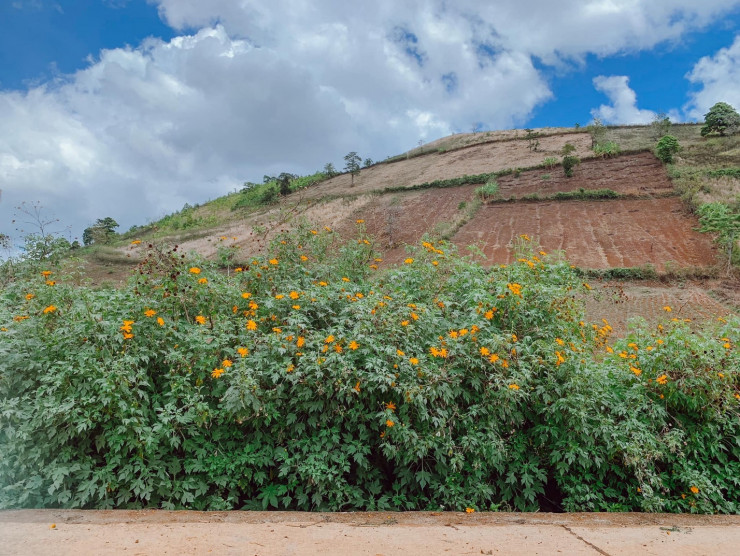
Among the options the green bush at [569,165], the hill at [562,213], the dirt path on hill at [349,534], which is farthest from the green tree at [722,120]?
the dirt path on hill at [349,534]

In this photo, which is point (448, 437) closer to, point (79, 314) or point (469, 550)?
point (469, 550)

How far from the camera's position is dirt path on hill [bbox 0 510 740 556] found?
223cm

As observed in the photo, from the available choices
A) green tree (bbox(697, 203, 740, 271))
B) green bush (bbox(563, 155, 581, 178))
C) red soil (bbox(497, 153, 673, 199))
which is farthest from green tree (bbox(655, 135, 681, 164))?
green tree (bbox(697, 203, 740, 271))

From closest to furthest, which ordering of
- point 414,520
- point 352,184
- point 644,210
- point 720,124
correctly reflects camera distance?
1. point 414,520
2. point 644,210
3. point 720,124
4. point 352,184

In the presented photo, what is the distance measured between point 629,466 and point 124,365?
12.6ft

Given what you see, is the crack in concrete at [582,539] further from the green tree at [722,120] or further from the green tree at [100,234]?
the green tree at [722,120]

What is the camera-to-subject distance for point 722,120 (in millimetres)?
32688

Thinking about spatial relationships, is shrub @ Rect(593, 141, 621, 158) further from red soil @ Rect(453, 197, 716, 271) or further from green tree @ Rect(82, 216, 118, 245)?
green tree @ Rect(82, 216, 118, 245)

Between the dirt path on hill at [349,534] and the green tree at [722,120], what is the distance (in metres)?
39.6

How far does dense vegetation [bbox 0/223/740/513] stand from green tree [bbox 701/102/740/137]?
126 ft

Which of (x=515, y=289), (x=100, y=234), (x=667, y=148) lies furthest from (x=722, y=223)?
(x=100, y=234)

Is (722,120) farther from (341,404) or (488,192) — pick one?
(341,404)

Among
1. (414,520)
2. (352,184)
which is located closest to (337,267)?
(414,520)

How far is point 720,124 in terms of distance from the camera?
32812 millimetres
